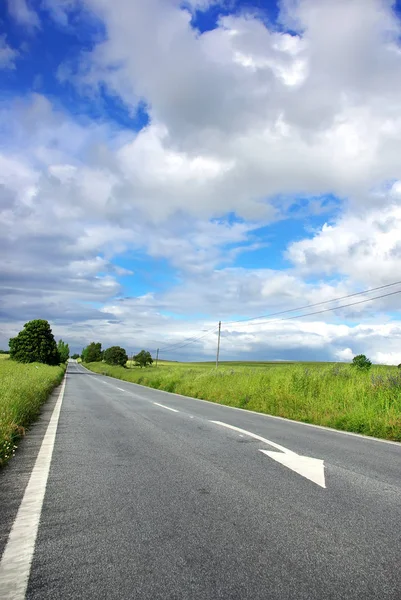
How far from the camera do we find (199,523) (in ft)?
11.0

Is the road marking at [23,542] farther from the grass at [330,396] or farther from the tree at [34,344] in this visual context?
the tree at [34,344]

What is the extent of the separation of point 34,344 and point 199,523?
80.1 m

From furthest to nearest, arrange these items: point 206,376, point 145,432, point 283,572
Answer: point 206,376 → point 145,432 → point 283,572

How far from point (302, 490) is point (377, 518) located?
0.92m

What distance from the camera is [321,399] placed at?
1298 cm

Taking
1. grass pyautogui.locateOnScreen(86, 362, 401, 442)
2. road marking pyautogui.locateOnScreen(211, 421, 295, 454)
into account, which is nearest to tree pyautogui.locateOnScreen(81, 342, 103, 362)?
grass pyautogui.locateOnScreen(86, 362, 401, 442)

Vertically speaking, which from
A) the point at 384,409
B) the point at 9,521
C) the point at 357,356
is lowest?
the point at 9,521

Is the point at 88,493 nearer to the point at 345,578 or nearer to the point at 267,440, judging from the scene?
the point at 345,578

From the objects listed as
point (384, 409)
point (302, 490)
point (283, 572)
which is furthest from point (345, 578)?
point (384, 409)

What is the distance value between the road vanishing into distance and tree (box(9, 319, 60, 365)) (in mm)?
75312

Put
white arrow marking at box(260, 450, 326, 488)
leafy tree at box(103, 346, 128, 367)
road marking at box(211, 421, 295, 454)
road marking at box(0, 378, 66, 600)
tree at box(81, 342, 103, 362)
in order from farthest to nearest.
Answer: tree at box(81, 342, 103, 362)
leafy tree at box(103, 346, 128, 367)
road marking at box(211, 421, 295, 454)
white arrow marking at box(260, 450, 326, 488)
road marking at box(0, 378, 66, 600)

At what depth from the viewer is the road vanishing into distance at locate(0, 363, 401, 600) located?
95.2 inches

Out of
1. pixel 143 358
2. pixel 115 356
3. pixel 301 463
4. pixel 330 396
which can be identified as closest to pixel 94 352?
pixel 115 356

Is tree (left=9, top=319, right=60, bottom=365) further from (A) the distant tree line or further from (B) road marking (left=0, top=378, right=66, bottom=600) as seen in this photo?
(B) road marking (left=0, top=378, right=66, bottom=600)
